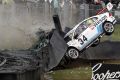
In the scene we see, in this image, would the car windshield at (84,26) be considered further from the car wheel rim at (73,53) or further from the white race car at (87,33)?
the car wheel rim at (73,53)

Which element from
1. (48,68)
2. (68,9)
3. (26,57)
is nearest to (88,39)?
(48,68)

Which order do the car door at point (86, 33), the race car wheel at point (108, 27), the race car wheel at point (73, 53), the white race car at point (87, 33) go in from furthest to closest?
the race car wheel at point (108, 27) < the car door at point (86, 33) < the white race car at point (87, 33) < the race car wheel at point (73, 53)

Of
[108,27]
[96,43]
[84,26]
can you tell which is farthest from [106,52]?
[84,26]

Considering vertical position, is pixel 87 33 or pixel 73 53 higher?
pixel 87 33

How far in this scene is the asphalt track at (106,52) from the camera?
18.2 meters

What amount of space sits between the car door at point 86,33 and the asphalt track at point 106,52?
1.22 ft

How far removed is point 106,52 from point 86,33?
110cm

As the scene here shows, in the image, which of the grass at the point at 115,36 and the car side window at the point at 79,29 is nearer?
the car side window at the point at 79,29

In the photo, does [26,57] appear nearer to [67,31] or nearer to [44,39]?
[44,39]

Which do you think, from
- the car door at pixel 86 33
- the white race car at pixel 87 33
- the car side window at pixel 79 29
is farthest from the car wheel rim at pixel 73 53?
the car side window at pixel 79 29

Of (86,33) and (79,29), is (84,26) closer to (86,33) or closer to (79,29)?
(79,29)

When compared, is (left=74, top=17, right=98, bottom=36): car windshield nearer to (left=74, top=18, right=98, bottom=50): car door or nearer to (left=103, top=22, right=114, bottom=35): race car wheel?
(left=74, top=18, right=98, bottom=50): car door

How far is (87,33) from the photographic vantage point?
18.5 m

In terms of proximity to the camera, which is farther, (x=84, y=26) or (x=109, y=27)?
(x=109, y=27)
